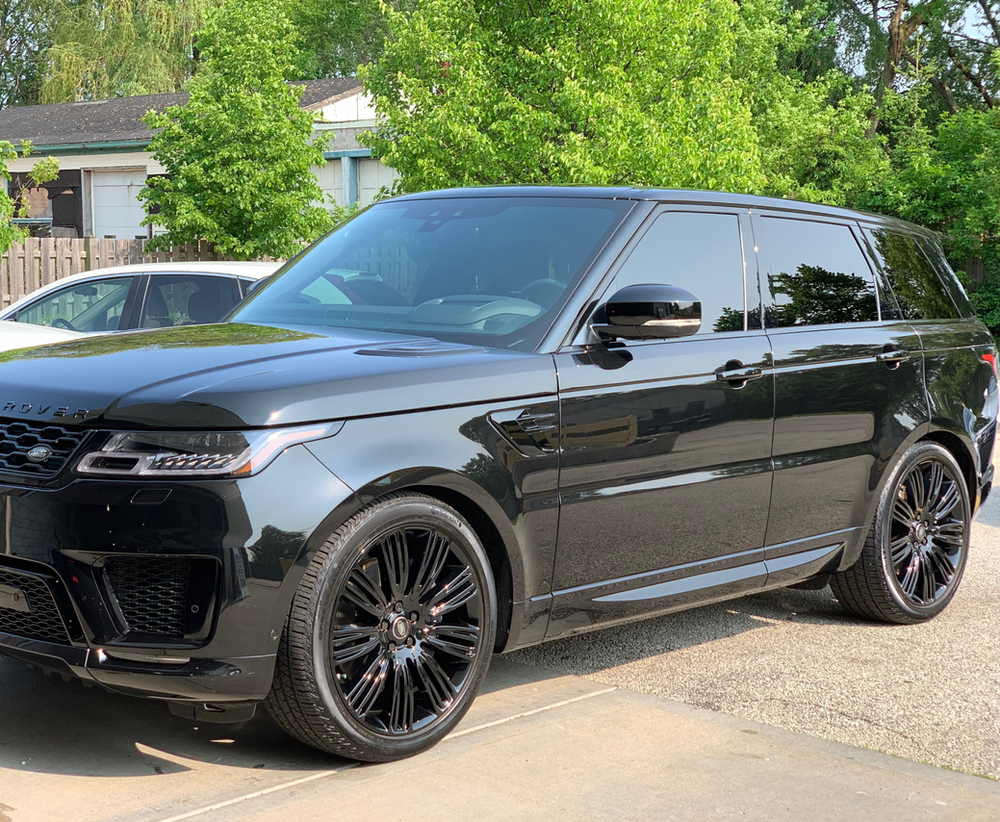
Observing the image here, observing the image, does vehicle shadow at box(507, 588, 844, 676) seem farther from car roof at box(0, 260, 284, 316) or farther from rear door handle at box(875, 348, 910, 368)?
car roof at box(0, 260, 284, 316)

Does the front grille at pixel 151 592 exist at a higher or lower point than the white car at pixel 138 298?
lower

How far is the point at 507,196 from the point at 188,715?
2422mm

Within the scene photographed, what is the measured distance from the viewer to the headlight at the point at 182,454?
141 inches

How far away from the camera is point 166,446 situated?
3.61 metres

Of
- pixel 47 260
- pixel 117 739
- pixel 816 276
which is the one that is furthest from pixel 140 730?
pixel 47 260

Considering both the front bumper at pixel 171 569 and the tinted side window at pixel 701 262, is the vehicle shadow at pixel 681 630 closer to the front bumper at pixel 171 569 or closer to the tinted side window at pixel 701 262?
the tinted side window at pixel 701 262

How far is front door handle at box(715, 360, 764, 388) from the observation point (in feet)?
16.1

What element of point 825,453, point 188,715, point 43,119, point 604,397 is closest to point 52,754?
point 188,715

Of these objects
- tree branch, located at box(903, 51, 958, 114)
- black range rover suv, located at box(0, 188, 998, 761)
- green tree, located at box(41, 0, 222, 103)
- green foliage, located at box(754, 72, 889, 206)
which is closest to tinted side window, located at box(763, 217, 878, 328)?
black range rover suv, located at box(0, 188, 998, 761)

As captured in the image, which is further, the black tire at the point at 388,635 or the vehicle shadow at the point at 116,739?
the vehicle shadow at the point at 116,739

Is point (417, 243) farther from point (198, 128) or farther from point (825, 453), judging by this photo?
point (198, 128)

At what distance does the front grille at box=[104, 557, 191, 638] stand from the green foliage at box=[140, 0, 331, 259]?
15292 millimetres

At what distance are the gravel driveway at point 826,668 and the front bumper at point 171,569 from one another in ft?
6.16

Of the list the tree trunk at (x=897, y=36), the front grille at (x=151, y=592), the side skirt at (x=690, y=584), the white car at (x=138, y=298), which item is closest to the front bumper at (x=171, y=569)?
the front grille at (x=151, y=592)
